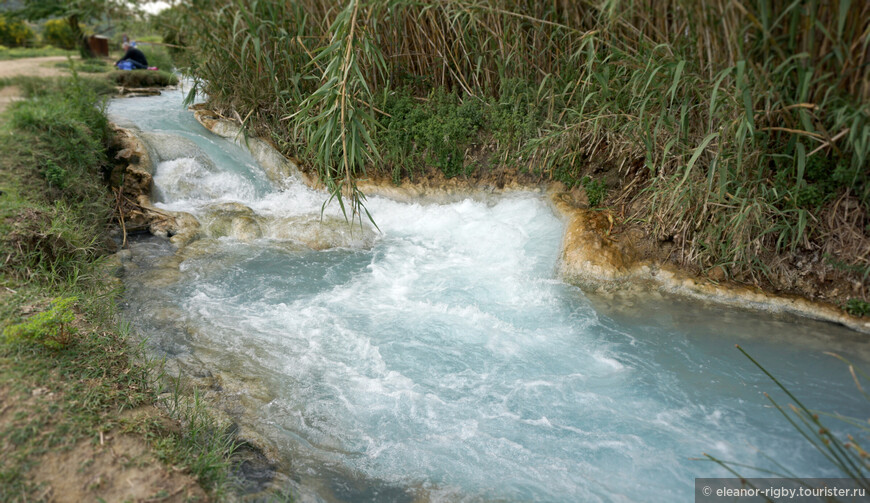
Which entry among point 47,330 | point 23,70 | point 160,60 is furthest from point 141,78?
point 47,330

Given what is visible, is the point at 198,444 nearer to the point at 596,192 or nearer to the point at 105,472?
the point at 105,472

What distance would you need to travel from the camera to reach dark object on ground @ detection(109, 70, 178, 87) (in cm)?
923

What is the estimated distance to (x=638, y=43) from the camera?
391 centimetres

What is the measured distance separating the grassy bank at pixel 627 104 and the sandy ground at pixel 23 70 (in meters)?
2.39

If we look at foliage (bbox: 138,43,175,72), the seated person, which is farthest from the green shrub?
the seated person

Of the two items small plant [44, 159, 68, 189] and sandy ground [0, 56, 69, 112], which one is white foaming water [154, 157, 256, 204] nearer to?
small plant [44, 159, 68, 189]

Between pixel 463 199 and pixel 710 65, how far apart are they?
9.13ft

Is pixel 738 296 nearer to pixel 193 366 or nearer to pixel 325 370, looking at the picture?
pixel 325 370

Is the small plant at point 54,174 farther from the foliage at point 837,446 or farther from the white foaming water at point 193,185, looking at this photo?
the foliage at point 837,446

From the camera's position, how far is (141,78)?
9.45 meters

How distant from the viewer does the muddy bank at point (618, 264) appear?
3658 millimetres

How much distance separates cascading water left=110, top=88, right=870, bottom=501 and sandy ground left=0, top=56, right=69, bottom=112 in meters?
3.22

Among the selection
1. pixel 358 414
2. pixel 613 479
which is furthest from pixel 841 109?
pixel 358 414

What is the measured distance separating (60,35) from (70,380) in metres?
16.2
